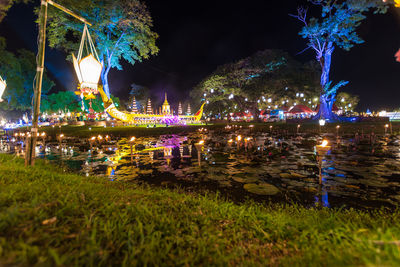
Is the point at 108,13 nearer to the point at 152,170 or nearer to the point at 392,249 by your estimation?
the point at 152,170

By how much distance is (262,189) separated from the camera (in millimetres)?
4684

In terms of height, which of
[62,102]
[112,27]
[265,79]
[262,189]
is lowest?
[262,189]

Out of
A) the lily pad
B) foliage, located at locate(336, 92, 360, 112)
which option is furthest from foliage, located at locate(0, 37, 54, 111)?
foliage, located at locate(336, 92, 360, 112)

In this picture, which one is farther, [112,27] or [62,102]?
[62,102]

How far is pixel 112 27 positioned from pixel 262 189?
2372 centimetres

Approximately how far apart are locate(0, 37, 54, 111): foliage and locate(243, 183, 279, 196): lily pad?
3207cm

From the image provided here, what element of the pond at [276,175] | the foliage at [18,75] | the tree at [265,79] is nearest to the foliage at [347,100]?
the tree at [265,79]

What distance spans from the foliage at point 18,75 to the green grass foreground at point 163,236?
31329 millimetres

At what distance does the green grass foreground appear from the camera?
161cm

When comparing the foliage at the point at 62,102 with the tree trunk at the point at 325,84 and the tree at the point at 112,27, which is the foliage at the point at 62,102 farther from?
the tree trunk at the point at 325,84

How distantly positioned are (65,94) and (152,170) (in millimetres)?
43905

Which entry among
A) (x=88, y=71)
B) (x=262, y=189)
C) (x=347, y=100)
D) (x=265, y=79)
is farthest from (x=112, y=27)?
(x=347, y=100)

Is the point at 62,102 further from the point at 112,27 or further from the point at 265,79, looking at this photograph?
the point at 265,79

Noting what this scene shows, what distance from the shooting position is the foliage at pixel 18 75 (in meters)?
25.1
